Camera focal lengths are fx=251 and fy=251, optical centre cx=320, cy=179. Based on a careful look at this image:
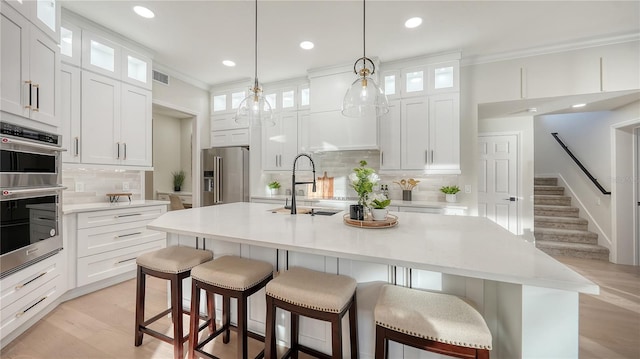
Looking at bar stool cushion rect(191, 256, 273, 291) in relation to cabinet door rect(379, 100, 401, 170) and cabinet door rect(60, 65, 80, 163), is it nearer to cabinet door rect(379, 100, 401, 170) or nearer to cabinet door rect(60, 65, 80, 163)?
cabinet door rect(60, 65, 80, 163)

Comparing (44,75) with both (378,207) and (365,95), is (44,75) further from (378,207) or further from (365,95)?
(378,207)

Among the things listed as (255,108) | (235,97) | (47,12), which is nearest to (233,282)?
(255,108)

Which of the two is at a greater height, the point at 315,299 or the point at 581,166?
the point at 581,166

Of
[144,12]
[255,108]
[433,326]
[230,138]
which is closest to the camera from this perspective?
[433,326]

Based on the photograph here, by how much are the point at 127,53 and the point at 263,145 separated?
219 cm

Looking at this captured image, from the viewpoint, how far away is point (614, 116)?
3.78m

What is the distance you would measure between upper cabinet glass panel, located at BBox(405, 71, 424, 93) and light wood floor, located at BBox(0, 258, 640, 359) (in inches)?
118

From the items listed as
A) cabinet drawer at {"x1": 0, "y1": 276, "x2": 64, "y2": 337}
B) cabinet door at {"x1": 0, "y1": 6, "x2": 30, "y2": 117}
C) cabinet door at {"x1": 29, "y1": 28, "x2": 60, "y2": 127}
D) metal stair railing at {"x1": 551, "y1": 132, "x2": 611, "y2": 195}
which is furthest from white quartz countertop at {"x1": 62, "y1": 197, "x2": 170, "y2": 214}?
metal stair railing at {"x1": 551, "y1": 132, "x2": 611, "y2": 195}

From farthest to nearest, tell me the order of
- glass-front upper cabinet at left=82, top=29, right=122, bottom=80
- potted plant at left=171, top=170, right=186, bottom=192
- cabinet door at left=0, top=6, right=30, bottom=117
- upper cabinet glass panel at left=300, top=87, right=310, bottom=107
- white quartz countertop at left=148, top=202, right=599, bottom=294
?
potted plant at left=171, top=170, right=186, bottom=192
upper cabinet glass panel at left=300, top=87, right=310, bottom=107
glass-front upper cabinet at left=82, top=29, right=122, bottom=80
cabinet door at left=0, top=6, right=30, bottom=117
white quartz countertop at left=148, top=202, right=599, bottom=294

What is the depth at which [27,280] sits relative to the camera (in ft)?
6.40

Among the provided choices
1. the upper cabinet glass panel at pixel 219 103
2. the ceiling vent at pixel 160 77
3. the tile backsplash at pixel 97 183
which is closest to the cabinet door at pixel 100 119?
the tile backsplash at pixel 97 183

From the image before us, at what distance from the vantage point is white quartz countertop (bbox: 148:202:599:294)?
955mm

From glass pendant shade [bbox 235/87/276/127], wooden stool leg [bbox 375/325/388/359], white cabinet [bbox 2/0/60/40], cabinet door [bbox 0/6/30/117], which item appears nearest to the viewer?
wooden stool leg [bbox 375/325/388/359]

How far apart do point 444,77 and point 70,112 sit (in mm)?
4441
